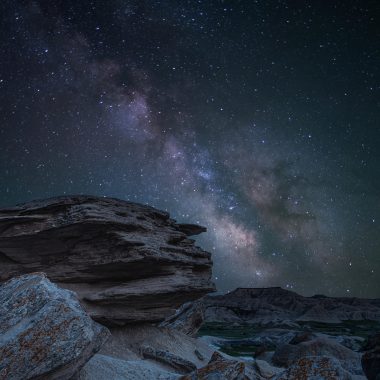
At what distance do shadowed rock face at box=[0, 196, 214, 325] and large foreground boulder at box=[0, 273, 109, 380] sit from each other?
8453 millimetres

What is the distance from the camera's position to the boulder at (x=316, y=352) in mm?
21969

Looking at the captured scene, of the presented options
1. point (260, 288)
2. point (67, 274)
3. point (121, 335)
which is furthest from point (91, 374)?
point (260, 288)

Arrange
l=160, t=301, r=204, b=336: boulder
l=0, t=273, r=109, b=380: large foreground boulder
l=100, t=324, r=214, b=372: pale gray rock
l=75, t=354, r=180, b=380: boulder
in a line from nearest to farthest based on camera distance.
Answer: l=0, t=273, r=109, b=380: large foreground boulder, l=75, t=354, r=180, b=380: boulder, l=100, t=324, r=214, b=372: pale gray rock, l=160, t=301, r=204, b=336: boulder

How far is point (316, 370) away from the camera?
24.2 ft

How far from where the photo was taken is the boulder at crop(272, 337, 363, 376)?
21969 mm

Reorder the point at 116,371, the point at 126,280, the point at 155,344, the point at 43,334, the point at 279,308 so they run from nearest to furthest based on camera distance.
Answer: the point at 43,334 < the point at 116,371 < the point at 155,344 < the point at 126,280 < the point at 279,308

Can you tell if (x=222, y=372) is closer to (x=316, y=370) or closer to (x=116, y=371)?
(x=316, y=370)

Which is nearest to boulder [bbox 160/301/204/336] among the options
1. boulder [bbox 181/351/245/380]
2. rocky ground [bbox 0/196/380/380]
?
rocky ground [bbox 0/196/380/380]

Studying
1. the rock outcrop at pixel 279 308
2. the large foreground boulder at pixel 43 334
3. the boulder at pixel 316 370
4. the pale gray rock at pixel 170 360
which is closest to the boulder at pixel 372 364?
the boulder at pixel 316 370

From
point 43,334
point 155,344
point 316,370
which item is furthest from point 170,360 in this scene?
point 43,334

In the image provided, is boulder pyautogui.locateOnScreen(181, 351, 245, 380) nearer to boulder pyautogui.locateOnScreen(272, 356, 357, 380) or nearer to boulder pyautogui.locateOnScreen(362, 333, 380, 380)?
boulder pyautogui.locateOnScreen(272, 356, 357, 380)

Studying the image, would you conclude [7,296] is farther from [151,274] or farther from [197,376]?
[151,274]

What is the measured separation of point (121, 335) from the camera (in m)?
16.2

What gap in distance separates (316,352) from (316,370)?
60.2 ft
